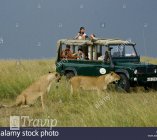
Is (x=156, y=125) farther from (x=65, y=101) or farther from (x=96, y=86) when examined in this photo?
(x=96, y=86)

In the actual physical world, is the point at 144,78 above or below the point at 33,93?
below

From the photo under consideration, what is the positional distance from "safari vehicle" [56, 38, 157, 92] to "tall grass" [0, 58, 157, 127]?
0.54 meters

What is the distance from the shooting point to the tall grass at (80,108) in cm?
1134

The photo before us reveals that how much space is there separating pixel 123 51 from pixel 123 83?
5.26 ft

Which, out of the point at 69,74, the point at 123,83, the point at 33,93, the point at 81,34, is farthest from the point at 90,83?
the point at 81,34

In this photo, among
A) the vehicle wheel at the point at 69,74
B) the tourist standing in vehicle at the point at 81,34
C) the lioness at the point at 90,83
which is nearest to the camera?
the lioness at the point at 90,83

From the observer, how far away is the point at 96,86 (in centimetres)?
1700

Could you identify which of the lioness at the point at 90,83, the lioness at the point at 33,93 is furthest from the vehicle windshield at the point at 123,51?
the lioness at the point at 33,93

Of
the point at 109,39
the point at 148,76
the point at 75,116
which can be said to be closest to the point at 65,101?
the point at 75,116

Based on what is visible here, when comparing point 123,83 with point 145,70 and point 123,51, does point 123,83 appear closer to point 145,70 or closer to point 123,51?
point 145,70

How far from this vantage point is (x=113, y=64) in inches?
754

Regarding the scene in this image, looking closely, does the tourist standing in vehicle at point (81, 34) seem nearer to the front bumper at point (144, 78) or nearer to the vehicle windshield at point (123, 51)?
the vehicle windshield at point (123, 51)

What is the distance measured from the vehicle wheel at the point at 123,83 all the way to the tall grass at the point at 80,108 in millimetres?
284

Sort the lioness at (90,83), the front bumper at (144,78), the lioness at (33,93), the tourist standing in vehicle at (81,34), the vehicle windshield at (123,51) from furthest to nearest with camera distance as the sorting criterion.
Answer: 1. the tourist standing in vehicle at (81,34)
2. the vehicle windshield at (123,51)
3. the front bumper at (144,78)
4. the lioness at (90,83)
5. the lioness at (33,93)
